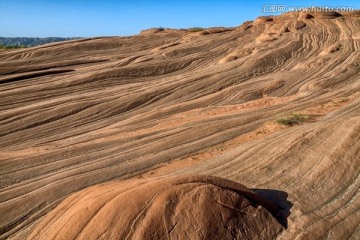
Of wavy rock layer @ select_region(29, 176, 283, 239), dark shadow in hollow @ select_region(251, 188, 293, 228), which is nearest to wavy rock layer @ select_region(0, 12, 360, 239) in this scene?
dark shadow in hollow @ select_region(251, 188, 293, 228)

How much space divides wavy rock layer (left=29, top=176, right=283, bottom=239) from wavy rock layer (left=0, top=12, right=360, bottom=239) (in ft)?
2.29

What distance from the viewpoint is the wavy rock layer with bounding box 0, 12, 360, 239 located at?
322 inches

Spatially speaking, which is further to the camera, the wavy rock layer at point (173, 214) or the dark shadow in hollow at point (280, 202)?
the dark shadow in hollow at point (280, 202)

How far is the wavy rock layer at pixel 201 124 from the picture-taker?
26.9 ft

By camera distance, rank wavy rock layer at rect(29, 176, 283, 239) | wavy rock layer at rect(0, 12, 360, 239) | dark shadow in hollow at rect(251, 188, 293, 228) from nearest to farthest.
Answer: wavy rock layer at rect(29, 176, 283, 239) < dark shadow in hollow at rect(251, 188, 293, 228) < wavy rock layer at rect(0, 12, 360, 239)

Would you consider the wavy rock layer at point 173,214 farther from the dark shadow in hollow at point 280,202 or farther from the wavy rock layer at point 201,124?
the wavy rock layer at point 201,124

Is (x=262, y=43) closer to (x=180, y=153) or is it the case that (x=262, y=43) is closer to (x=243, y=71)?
(x=243, y=71)

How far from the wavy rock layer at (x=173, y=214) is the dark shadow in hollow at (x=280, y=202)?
169 millimetres

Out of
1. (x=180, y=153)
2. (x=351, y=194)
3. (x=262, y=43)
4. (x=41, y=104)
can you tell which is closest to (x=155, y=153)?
(x=180, y=153)

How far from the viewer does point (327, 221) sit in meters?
6.68

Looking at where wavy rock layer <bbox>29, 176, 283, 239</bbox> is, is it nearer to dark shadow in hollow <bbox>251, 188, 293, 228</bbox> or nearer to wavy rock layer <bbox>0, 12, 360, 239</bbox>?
dark shadow in hollow <bbox>251, 188, 293, 228</bbox>

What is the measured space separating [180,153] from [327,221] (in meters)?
5.35

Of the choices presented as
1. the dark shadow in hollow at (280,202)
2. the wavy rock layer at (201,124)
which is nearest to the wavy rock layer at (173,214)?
the dark shadow in hollow at (280,202)

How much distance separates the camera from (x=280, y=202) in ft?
23.4
